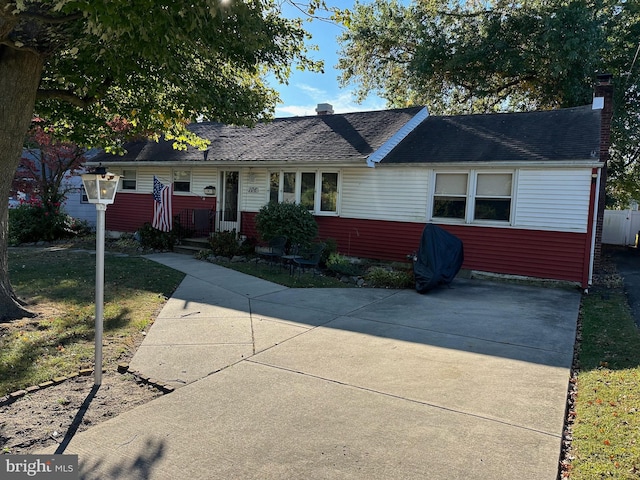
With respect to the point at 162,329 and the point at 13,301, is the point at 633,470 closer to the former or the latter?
the point at 162,329

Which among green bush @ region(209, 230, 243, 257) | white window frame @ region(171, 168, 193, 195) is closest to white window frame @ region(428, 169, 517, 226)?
green bush @ region(209, 230, 243, 257)

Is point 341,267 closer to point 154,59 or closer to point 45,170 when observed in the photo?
point 154,59

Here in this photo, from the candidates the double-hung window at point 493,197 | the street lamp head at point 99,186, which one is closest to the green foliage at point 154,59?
the street lamp head at point 99,186

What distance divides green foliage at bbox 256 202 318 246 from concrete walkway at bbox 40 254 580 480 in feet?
14.3

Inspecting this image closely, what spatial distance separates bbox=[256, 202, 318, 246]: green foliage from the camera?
475 inches

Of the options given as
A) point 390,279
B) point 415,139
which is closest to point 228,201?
point 415,139

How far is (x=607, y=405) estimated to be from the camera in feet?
13.1

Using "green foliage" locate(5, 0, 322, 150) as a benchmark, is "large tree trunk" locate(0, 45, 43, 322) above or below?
below

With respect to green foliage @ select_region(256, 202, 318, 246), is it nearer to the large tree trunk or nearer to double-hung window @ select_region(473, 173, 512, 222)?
double-hung window @ select_region(473, 173, 512, 222)

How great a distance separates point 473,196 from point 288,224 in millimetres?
4912

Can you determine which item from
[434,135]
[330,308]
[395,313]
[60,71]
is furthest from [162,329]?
[434,135]

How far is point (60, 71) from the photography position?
263 inches

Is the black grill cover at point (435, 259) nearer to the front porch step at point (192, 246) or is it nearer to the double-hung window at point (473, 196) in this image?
the double-hung window at point (473, 196)

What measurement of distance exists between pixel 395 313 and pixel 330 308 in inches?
44.3
